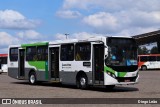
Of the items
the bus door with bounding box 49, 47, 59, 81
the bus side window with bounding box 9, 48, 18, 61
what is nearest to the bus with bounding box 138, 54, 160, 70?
the bus side window with bounding box 9, 48, 18, 61

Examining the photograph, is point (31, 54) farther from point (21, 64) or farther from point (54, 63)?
point (54, 63)

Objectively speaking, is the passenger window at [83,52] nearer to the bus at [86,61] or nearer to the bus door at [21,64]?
the bus at [86,61]

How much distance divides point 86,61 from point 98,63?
0.97m

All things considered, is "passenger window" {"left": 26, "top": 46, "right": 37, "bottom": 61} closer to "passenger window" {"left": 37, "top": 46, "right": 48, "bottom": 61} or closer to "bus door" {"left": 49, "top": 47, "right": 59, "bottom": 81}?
"passenger window" {"left": 37, "top": 46, "right": 48, "bottom": 61}

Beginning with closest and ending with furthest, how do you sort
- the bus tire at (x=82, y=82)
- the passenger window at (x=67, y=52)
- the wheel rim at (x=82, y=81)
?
the bus tire at (x=82, y=82) → the wheel rim at (x=82, y=81) → the passenger window at (x=67, y=52)

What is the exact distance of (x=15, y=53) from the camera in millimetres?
30031

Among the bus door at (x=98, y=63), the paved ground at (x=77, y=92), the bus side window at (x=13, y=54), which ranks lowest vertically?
the paved ground at (x=77, y=92)

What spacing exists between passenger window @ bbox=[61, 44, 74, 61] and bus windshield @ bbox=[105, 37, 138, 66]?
3323mm

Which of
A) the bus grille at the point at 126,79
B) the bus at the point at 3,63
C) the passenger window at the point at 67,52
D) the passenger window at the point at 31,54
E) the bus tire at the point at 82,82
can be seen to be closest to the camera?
the bus grille at the point at 126,79

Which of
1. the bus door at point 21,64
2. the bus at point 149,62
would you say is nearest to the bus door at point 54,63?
the bus door at point 21,64

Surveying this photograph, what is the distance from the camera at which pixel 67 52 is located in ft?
79.5

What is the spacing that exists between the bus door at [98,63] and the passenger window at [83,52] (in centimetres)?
50

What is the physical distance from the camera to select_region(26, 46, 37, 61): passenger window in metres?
27.7

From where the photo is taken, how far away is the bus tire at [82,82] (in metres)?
22.4
